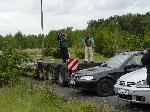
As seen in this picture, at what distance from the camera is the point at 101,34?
2288 inches

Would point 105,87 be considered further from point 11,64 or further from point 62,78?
point 11,64

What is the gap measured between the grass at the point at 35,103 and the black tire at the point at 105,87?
6.88ft

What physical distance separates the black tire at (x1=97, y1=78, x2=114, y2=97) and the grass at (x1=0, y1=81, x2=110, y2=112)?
210 cm

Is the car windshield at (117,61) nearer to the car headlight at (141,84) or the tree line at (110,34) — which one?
the car headlight at (141,84)

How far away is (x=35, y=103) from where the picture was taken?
1187 cm

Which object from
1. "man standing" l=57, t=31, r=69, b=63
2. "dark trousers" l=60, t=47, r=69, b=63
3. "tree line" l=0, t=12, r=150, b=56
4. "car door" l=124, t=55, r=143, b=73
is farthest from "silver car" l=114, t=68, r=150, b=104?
"tree line" l=0, t=12, r=150, b=56

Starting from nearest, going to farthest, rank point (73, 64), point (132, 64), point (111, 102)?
1. point (111, 102)
2. point (132, 64)
3. point (73, 64)

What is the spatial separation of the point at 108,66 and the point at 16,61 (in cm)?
449

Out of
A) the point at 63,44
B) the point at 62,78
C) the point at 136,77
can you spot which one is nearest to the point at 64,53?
the point at 63,44

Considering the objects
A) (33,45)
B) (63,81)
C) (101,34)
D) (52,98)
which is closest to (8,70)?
(63,81)

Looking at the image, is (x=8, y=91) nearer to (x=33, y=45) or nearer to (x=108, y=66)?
(x=108, y=66)

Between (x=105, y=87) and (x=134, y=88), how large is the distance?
3.44 m

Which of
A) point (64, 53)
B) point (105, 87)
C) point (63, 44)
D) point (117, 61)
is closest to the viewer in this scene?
point (105, 87)

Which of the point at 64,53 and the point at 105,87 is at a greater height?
the point at 64,53
